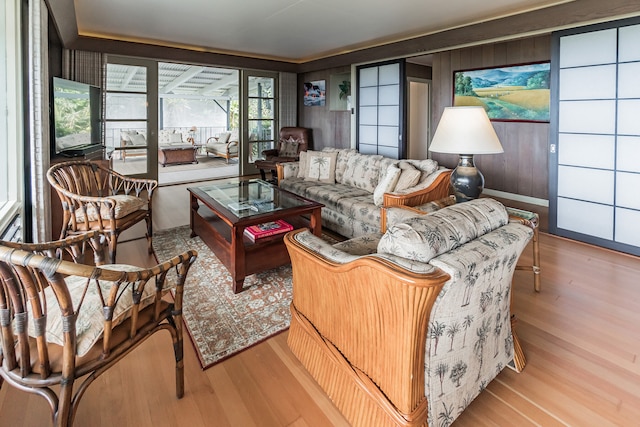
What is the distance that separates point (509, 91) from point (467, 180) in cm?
370

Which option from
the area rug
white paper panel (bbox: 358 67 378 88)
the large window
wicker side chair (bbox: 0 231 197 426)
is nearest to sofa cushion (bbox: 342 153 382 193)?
the area rug

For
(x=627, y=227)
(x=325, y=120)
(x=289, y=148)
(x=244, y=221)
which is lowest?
(x=627, y=227)

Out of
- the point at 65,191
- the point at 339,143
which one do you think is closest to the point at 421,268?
the point at 65,191

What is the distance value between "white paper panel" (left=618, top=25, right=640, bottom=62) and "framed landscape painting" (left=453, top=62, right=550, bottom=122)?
1.53 meters

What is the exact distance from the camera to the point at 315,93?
767cm

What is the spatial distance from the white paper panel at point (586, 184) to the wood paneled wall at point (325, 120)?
3.89 metres

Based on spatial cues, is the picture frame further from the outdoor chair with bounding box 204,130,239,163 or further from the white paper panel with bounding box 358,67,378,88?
the outdoor chair with bounding box 204,130,239,163

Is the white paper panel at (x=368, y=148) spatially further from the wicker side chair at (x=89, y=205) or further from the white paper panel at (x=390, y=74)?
the wicker side chair at (x=89, y=205)

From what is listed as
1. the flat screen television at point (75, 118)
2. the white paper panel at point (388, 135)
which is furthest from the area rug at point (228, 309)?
the white paper panel at point (388, 135)

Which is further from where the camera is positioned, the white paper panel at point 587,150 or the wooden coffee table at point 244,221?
the white paper panel at point 587,150

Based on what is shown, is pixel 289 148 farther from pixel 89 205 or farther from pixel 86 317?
pixel 86 317

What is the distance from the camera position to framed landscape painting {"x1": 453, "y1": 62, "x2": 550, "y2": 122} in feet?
15.9

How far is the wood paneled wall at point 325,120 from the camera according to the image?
7094mm

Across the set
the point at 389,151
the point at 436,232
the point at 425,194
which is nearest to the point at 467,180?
the point at 425,194
